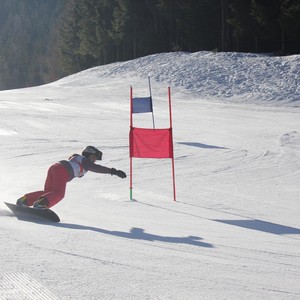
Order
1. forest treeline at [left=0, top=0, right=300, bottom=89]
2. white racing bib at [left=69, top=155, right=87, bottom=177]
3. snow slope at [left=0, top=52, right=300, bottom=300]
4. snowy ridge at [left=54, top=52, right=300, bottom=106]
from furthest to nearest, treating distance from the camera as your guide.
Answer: forest treeline at [left=0, top=0, right=300, bottom=89]
snowy ridge at [left=54, top=52, right=300, bottom=106]
white racing bib at [left=69, top=155, right=87, bottom=177]
snow slope at [left=0, top=52, right=300, bottom=300]

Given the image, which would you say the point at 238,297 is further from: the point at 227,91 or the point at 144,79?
the point at 144,79

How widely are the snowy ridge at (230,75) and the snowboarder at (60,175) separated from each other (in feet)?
75.5

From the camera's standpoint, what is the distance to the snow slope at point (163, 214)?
4797mm

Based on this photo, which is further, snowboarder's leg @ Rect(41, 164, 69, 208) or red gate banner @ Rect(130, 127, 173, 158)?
red gate banner @ Rect(130, 127, 173, 158)

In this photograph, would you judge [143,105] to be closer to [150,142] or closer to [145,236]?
[150,142]

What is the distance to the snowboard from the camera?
7.41m

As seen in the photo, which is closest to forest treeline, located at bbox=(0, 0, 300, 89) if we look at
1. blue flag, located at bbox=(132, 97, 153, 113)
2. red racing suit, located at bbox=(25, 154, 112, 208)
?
blue flag, located at bbox=(132, 97, 153, 113)

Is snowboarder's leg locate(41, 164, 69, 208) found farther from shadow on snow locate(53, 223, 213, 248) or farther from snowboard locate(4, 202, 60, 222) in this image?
shadow on snow locate(53, 223, 213, 248)

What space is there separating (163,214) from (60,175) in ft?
4.93

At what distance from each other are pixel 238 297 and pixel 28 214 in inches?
150

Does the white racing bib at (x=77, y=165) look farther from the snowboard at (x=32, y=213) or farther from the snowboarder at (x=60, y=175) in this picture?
the snowboard at (x=32, y=213)

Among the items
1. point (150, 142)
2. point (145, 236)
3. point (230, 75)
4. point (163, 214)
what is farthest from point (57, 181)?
point (230, 75)

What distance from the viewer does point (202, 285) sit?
4.76 meters

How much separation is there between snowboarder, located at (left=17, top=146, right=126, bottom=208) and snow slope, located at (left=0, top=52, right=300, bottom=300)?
1.04 feet
